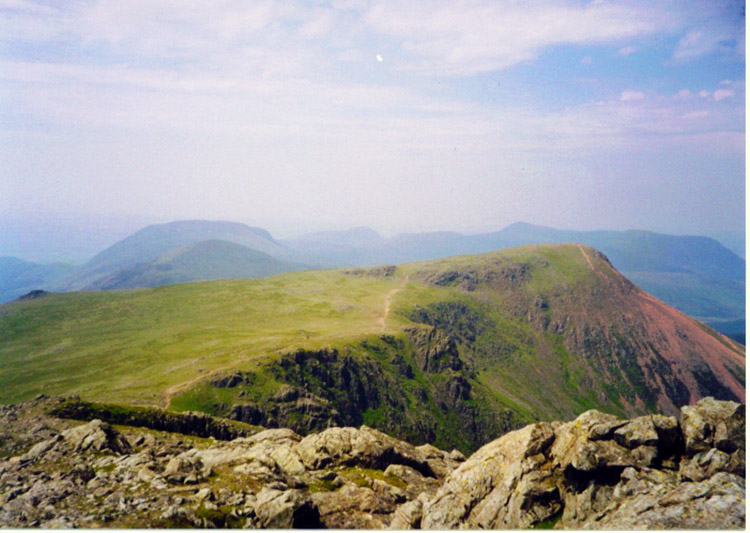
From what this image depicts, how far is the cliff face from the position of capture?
2084 centimetres

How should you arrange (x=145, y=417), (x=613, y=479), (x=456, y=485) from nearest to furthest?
1. (x=613, y=479)
2. (x=456, y=485)
3. (x=145, y=417)

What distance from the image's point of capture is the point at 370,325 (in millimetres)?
167375

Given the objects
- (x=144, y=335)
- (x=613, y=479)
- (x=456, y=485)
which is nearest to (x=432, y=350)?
(x=144, y=335)

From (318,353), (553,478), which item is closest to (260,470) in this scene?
(553,478)

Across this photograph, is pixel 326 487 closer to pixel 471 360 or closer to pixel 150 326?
pixel 150 326

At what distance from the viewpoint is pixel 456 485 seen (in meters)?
26.6

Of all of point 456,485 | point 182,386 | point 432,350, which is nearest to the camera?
point 456,485


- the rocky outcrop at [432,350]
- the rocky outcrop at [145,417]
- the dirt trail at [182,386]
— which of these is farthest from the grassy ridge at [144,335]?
the rocky outcrop at [145,417]

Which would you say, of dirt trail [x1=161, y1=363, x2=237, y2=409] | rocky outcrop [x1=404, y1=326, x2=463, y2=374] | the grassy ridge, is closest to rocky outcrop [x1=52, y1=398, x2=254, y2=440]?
dirt trail [x1=161, y1=363, x2=237, y2=409]

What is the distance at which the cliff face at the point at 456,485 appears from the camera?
68.4ft

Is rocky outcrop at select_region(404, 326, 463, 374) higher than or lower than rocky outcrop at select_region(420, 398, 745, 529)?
lower

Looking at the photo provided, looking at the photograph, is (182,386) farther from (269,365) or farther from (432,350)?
A: (432,350)

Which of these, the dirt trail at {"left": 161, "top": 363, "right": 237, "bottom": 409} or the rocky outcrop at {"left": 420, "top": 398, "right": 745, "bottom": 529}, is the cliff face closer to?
the rocky outcrop at {"left": 420, "top": 398, "right": 745, "bottom": 529}

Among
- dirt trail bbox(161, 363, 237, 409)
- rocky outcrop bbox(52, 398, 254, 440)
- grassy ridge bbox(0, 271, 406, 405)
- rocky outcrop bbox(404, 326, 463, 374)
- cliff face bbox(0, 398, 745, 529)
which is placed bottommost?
rocky outcrop bbox(404, 326, 463, 374)
